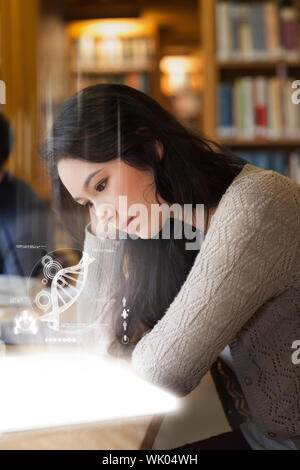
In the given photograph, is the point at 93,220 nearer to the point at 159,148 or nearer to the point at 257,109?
the point at 159,148

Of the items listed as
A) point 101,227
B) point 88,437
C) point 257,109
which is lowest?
point 88,437

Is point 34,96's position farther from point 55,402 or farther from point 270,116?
point 270,116

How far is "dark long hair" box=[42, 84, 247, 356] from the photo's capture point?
51cm

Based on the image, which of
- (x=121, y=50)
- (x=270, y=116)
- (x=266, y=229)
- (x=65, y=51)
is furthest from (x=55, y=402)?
(x=270, y=116)

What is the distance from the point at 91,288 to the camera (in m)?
0.53

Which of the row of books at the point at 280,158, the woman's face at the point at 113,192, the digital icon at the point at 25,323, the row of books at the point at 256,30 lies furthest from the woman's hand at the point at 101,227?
the row of books at the point at 256,30

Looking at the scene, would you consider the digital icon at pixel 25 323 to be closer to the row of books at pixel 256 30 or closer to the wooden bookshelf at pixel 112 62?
the wooden bookshelf at pixel 112 62

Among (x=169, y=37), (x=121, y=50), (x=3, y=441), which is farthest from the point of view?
(x=169, y=37)

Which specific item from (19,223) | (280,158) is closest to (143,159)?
(19,223)

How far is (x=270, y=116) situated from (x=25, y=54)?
58 centimetres

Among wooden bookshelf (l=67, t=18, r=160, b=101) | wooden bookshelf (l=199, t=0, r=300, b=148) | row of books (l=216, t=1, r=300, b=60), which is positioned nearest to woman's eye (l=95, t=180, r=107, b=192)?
wooden bookshelf (l=67, t=18, r=160, b=101)

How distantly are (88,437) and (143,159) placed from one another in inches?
11.7

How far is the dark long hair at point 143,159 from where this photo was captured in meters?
0.51

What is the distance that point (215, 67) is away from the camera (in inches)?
51.7
